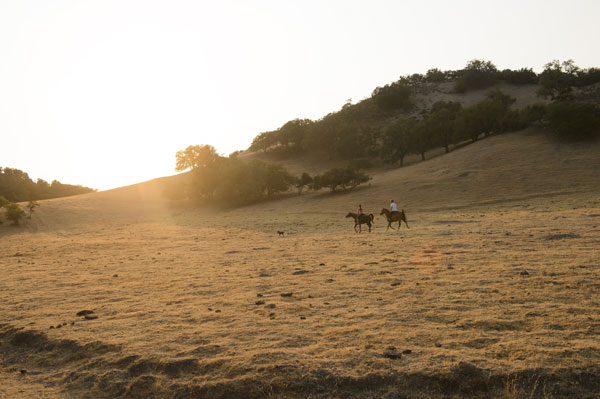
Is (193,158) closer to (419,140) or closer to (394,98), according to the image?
(419,140)

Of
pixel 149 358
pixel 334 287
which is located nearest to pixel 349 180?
pixel 334 287

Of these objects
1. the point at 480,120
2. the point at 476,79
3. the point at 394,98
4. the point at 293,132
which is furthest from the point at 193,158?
the point at 476,79

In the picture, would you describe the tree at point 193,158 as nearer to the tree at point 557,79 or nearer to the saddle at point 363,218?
the saddle at point 363,218

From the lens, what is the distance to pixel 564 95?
231ft

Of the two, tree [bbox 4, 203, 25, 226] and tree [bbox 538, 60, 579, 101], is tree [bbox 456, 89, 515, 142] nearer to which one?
tree [bbox 538, 60, 579, 101]

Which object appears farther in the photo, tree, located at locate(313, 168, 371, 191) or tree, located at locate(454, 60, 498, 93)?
tree, located at locate(454, 60, 498, 93)

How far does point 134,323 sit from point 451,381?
5829mm

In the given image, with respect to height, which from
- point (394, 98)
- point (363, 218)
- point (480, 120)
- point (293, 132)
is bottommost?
point (363, 218)

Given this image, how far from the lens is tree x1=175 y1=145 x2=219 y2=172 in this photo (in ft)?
237

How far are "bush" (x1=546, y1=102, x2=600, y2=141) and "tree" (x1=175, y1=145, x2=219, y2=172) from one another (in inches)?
2110

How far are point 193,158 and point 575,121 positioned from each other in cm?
5880

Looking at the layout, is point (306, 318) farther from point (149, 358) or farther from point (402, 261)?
point (402, 261)

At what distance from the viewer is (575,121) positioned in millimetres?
54594

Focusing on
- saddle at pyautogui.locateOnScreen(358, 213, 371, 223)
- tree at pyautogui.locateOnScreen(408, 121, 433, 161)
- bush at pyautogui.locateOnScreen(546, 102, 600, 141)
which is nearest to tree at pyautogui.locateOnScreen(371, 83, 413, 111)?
tree at pyautogui.locateOnScreen(408, 121, 433, 161)
